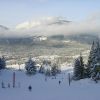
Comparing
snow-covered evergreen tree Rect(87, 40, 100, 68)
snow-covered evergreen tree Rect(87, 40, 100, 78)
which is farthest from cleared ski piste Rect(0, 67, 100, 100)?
snow-covered evergreen tree Rect(87, 40, 100, 68)

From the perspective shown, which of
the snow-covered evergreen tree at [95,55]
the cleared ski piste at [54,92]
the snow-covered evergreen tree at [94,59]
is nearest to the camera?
the cleared ski piste at [54,92]

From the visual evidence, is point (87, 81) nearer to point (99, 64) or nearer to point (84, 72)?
point (99, 64)

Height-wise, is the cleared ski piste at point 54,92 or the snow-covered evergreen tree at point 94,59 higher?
the snow-covered evergreen tree at point 94,59

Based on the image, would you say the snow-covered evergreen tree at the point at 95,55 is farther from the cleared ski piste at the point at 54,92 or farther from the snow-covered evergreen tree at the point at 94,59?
the cleared ski piste at the point at 54,92

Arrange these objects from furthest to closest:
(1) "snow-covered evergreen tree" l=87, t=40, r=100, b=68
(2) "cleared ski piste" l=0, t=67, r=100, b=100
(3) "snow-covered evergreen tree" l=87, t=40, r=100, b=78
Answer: (1) "snow-covered evergreen tree" l=87, t=40, r=100, b=68, (3) "snow-covered evergreen tree" l=87, t=40, r=100, b=78, (2) "cleared ski piste" l=0, t=67, r=100, b=100

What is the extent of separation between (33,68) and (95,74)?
5661 cm

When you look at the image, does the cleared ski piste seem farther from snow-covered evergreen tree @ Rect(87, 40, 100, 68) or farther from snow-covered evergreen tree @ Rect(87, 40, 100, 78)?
snow-covered evergreen tree @ Rect(87, 40, 100, 68)

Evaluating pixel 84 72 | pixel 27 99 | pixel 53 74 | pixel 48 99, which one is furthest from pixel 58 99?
pixel 53 74

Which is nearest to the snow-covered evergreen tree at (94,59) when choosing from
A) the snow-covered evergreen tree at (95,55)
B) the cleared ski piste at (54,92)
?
the snow-covered evergreen tree at (95,55)

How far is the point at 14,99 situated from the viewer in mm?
31312

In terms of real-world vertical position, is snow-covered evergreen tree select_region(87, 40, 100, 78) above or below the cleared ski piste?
above

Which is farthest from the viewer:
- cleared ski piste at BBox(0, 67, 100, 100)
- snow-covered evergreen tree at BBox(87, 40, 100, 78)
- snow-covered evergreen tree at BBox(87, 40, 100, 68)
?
snow-covered evergreen tree at BBox(87, 40, 100, 68)

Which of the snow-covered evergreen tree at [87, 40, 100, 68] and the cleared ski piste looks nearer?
the cleared ski piste

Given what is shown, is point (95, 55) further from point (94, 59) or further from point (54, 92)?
point (54, 92)
